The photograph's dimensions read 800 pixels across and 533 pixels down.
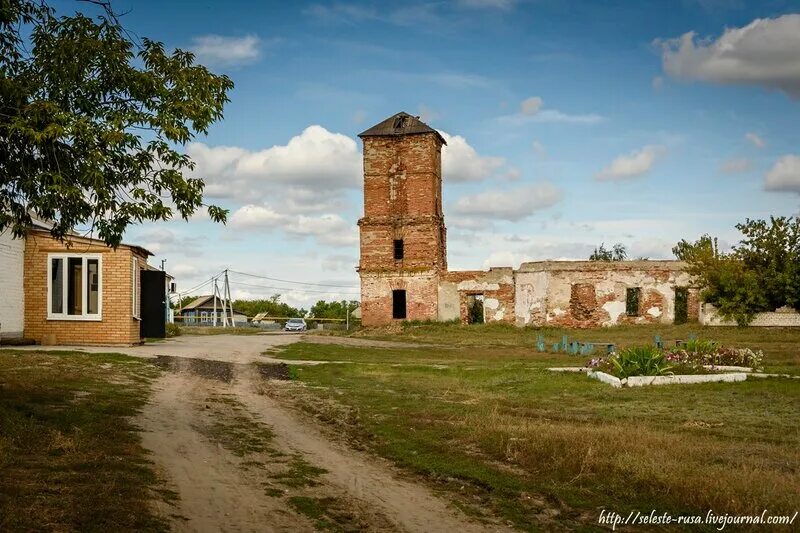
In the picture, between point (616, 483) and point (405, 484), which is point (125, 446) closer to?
point (405, 484)

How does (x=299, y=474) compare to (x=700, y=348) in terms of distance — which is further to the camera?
(x=700, y=348)

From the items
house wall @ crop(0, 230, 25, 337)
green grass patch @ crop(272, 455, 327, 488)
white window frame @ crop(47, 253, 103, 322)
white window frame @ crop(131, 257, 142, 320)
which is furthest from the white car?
green grass patch @ crop(272, 455, 327, 488)

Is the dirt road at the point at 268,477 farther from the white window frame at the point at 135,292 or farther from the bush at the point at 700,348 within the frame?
the bush at the point at 700,348

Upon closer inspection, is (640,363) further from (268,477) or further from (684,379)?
(268,477)

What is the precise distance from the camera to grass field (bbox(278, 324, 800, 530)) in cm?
734

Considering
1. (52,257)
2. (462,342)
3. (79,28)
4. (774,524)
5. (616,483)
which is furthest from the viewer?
(462,342)

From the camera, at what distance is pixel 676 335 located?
35.5m

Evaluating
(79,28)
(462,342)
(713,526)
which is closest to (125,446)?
(79,28)

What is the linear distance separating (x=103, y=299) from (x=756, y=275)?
29156 mm

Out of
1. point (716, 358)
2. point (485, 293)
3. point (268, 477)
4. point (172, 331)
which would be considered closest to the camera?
point (268, 477)

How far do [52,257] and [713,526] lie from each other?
19.0 meters

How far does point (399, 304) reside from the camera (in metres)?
44.9

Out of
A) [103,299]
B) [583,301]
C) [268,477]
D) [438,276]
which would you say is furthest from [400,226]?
Answer: [268,477]

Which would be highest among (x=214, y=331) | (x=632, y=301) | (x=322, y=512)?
(x=632, y=301)
